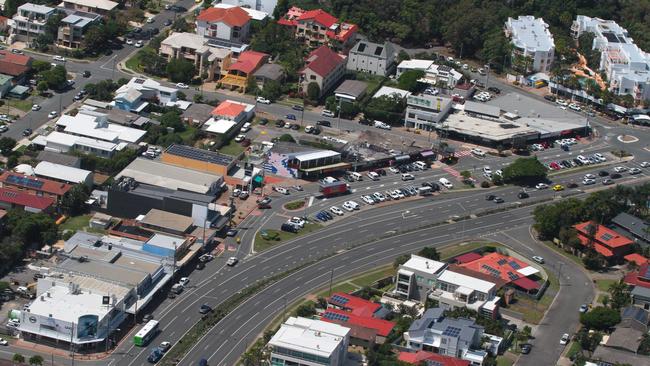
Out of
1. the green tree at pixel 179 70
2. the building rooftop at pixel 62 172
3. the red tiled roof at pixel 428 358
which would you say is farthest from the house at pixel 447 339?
the green tree at pixel 179 70

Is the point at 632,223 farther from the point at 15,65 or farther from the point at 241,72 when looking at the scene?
the point at 15,65

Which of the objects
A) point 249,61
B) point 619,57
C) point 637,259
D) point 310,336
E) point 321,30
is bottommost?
point 249,61

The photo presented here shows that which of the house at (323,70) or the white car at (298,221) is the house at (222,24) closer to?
the house at (323,70)

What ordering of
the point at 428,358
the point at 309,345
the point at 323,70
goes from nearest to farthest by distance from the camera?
the point at 309,345 → the point at 428,358 → the point at 323,70

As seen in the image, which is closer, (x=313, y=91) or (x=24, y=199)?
Result: (x=24, y=199)

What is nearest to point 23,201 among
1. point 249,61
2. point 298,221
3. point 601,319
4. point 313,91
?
point 298,221

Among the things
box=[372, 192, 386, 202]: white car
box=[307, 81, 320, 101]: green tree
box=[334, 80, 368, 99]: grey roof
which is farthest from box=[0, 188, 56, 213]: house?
box=[334, 80, 368, 99]: grey roof

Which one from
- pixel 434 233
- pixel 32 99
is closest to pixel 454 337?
pixel 434 233
